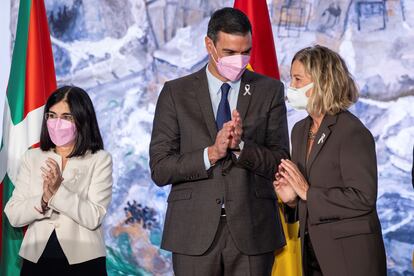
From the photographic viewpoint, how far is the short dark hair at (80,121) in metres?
3.29

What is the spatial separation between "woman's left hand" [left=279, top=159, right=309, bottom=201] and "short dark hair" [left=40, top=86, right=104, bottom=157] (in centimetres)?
103

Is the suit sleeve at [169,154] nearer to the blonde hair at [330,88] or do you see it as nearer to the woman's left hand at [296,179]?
the woman's left hand at [296,179]

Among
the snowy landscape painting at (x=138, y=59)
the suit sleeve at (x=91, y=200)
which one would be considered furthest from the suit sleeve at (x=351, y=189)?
the snowy landscape painting at (x=138, y=59)

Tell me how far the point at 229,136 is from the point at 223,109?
0.90ft

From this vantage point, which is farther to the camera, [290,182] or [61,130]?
[61,130]

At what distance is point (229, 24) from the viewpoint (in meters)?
3.07

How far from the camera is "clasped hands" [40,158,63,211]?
10.1 feet

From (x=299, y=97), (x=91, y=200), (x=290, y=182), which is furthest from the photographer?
(x=91, y=200)

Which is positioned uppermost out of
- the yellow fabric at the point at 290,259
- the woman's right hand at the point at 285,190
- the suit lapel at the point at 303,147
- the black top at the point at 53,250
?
the suit lapel at the point at 303,147

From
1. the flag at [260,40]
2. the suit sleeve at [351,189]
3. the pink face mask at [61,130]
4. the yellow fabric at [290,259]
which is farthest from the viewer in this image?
the flag at [260,40]

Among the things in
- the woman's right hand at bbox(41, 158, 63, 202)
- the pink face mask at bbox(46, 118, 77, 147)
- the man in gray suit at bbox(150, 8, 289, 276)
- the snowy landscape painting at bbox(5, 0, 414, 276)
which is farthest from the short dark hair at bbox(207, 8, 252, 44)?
the snowy landscape painting at bbox(5, 0, 414, 276)

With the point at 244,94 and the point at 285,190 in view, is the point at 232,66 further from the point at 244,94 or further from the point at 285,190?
the point at 285,190

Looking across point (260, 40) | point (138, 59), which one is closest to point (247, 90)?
point (260, 40)

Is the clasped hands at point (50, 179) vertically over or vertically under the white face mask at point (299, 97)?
under
